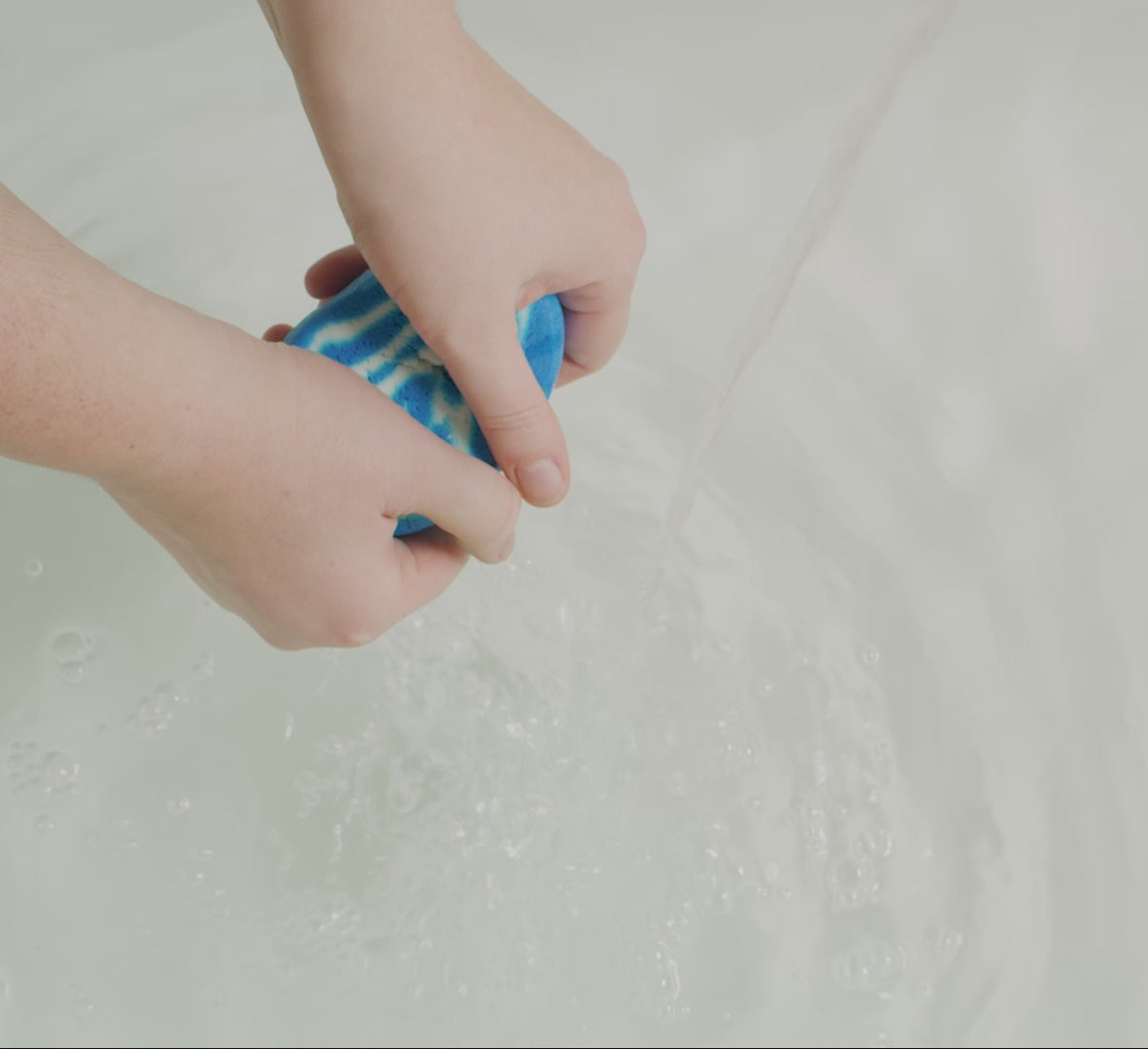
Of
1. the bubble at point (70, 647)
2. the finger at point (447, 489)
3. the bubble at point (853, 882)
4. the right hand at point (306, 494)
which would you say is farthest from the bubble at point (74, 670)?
the bubble at point (853, 882)

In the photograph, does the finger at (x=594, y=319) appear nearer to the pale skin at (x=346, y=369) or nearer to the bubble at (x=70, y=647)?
the pale skin at (x=346, y=369)

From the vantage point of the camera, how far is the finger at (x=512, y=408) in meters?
0.56

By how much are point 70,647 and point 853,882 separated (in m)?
0.58

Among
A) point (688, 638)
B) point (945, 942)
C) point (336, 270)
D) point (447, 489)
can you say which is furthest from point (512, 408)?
point (945, 942)

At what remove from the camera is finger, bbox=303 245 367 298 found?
0.68 metres

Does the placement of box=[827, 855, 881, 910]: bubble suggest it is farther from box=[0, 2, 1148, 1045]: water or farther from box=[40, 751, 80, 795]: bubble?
box=[40, 751, 80, 795]: bubble

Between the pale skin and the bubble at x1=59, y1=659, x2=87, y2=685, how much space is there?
297mm

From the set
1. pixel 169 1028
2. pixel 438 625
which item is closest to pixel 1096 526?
pixel 438 625

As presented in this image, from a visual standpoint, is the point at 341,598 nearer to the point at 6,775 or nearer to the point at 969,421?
the point at 6,775

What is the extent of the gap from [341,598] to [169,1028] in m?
0.40

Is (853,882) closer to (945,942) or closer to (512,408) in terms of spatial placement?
(945,942)

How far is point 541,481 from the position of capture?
2.01ft

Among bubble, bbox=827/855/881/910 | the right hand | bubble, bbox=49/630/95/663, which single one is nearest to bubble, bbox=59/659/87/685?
bubble, bbox=49/630/95/663

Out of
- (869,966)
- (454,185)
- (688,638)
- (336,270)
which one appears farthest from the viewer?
(688,638)
